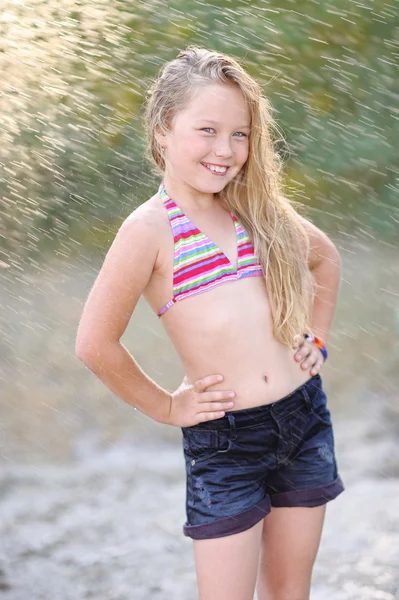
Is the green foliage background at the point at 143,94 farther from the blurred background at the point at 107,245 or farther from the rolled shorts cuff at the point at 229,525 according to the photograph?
the rolled shorts cuff at the point at 229,525

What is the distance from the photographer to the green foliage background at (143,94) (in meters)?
4.09

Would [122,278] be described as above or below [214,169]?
below

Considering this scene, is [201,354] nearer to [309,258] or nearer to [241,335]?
[241,335]

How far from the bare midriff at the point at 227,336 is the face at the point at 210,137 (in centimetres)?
15

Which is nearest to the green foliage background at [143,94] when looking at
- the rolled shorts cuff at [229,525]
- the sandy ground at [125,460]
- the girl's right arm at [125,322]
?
the sandy ground at [125,460]

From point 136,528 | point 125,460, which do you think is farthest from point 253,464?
point 125,460

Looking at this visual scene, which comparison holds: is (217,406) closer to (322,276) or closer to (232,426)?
(232,426)

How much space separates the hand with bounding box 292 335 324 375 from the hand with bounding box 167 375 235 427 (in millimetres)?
207

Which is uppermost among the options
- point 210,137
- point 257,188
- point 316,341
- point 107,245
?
point 210,137

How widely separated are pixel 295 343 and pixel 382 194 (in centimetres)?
288

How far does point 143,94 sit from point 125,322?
3037mm

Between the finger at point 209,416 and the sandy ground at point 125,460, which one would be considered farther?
the sandy ground at point 125,460

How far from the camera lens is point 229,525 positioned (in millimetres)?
1727

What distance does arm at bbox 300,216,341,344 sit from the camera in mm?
2062
